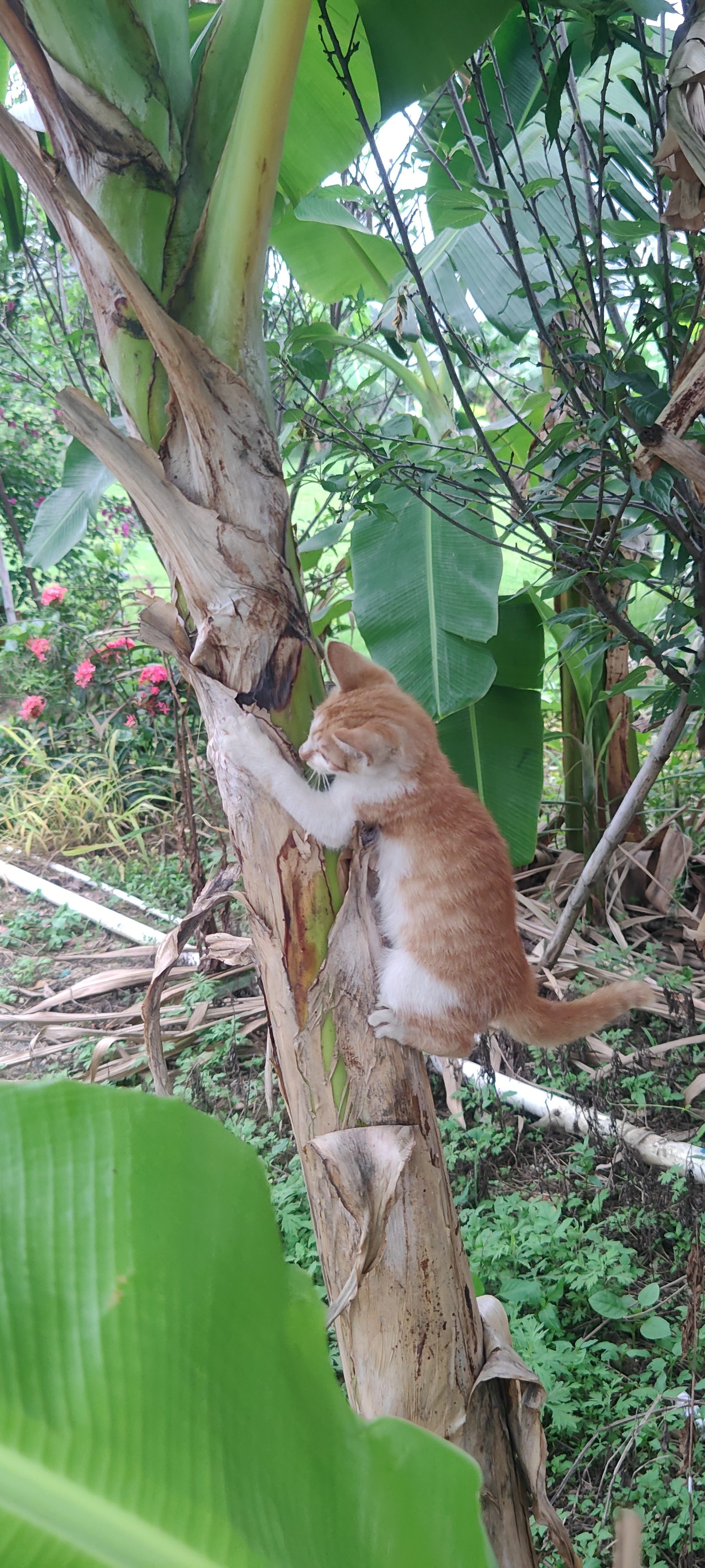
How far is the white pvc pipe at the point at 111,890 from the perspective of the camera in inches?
122

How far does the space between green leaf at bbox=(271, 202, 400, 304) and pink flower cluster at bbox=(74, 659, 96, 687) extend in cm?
233

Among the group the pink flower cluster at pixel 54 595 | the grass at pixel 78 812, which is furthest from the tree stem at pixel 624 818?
the pink flower cluster at pixel 54 595

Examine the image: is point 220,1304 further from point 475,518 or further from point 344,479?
point 475,518

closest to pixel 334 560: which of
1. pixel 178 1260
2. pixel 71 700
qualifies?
pixel 71 700

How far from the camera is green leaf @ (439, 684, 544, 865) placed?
7.67ft

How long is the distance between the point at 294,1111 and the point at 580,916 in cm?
216

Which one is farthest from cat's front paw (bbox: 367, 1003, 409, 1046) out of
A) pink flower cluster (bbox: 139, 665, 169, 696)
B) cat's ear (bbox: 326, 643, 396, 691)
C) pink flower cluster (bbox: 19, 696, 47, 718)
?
pink flower cluster (bbox: 19, 696, 47, 718)

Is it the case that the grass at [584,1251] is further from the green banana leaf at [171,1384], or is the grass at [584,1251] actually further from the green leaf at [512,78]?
the green leaf at [512,78]

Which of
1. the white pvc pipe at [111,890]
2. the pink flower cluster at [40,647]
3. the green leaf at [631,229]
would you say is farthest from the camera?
the pink flower cluster at [40,647]

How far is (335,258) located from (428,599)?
0.89 m

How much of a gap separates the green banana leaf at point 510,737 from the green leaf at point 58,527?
3.67ft

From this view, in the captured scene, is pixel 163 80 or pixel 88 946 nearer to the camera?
pixel 163 80

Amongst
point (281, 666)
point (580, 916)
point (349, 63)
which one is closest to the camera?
point (281, 666)

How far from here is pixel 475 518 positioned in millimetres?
2068
